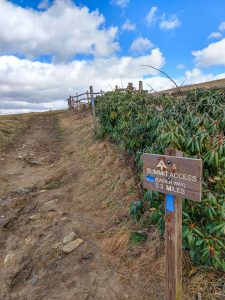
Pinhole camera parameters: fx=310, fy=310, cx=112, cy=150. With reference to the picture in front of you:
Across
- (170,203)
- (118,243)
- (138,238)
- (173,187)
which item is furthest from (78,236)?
(173,187)

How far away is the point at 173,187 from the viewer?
8.92 ft

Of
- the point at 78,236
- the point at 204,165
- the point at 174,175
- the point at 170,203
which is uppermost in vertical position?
the point at 174,175

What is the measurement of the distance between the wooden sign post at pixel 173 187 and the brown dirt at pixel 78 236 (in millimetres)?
595

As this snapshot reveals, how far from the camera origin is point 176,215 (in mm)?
2848

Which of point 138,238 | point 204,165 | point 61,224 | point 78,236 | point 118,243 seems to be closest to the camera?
point 204,165

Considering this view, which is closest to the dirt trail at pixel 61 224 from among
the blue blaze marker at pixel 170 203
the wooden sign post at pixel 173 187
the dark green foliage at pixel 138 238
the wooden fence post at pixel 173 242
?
the dark green foliage at pixel 138 238

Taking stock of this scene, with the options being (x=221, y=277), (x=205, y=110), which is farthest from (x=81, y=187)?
(x=221, y=277)

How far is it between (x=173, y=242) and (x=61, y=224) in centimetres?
321

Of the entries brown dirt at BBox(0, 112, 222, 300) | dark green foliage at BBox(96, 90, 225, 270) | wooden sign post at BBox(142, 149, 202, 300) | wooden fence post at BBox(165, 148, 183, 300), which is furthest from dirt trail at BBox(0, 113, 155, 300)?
dark green foliage at BBox(96, 90, 225, 270)

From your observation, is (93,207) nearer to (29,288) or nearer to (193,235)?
(29,288)

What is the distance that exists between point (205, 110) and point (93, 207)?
3107 mm

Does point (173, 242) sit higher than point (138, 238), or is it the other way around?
point (173, 242)

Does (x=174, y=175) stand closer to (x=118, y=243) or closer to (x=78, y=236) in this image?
(x=118, y=243)

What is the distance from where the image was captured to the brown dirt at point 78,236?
3.89 metres
